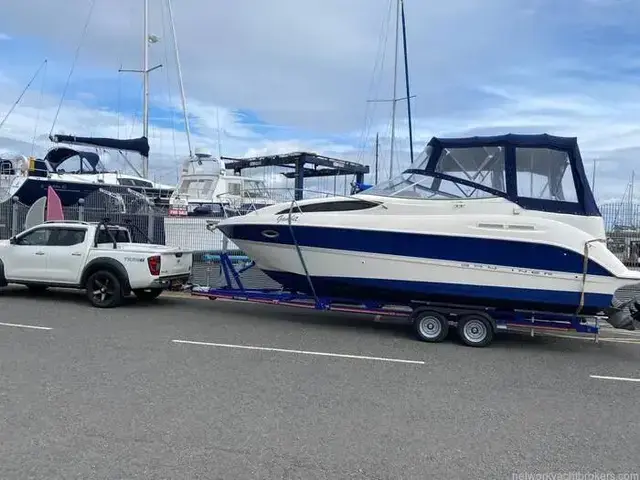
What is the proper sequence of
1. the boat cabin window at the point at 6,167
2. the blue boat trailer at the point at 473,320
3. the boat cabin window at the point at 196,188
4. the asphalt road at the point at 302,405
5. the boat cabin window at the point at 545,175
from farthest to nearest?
1. the boat cabin window at the point at 6,167
2. the boat cabin window at the point at 196,188
3. the boat cabin window at the point at 545,175
4. the blue boat trailer at the point at 473,320
5. the asphalt road at the point at 302,405

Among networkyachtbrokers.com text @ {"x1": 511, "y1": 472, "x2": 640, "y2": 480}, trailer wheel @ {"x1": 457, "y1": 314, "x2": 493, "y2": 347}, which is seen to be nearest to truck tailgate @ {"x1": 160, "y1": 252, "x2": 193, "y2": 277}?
trailer wheel @ {"x1": 457, "y1": 314, "x2": 493, "y2": 347}

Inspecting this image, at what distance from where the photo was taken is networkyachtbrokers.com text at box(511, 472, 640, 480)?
4094 millimetres

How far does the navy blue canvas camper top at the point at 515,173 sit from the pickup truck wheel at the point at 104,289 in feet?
19.9

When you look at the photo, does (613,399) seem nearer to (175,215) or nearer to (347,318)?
(347,318)

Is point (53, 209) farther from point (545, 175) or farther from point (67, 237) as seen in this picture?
point (545, 175)

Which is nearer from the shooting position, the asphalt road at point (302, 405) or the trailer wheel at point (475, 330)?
the asphalt road at point (302, 405)

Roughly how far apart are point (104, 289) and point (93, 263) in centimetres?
54

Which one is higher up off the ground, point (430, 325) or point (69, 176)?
point (69, 176)

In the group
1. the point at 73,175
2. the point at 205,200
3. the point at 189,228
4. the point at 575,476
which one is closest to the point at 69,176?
the point at 73,175

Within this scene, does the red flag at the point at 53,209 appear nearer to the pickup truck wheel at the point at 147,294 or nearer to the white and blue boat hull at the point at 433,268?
the pickup truck wheel at the point at 147,294

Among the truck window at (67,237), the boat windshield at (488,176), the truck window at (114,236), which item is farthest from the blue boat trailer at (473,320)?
the truck window at (67,237)

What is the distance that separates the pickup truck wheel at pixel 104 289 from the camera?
10.8 metres

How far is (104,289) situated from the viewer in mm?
10883

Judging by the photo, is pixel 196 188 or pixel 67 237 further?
pixel 196 188
